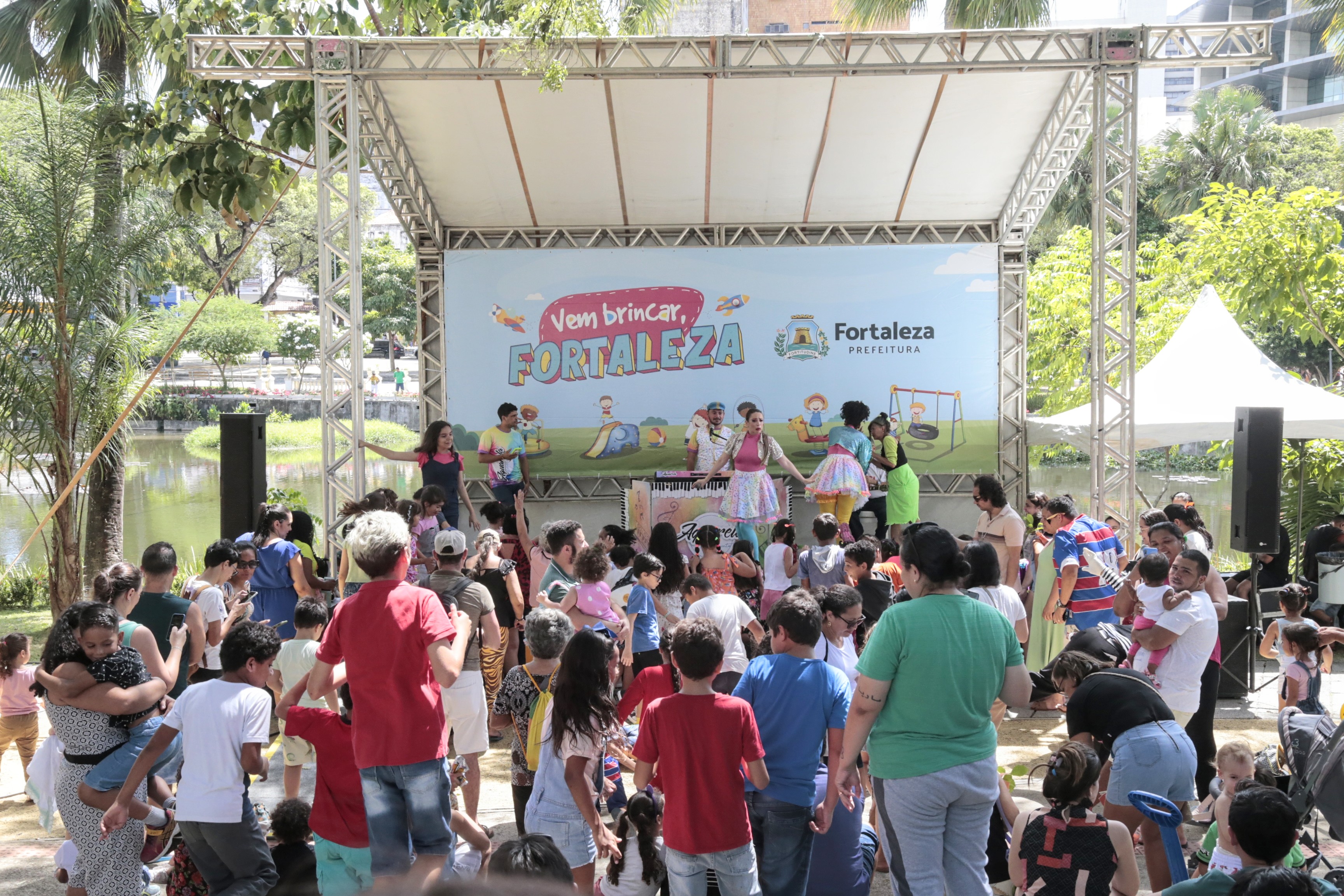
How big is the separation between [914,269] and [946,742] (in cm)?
968

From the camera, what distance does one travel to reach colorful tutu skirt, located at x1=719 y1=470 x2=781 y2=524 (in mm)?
9742

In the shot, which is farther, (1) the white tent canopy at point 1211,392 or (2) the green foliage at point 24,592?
(2) the green foliage at point 24,592

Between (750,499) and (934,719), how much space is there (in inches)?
260

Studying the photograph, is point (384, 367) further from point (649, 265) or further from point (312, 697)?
point (312, 697)

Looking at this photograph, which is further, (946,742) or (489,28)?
(489,28)

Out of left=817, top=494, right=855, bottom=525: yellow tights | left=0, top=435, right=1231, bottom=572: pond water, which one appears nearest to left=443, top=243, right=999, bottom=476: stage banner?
left=817, top=494, right=855, bottom=525: yellow tights

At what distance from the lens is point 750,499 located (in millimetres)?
9742

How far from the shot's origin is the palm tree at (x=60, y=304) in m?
9.73

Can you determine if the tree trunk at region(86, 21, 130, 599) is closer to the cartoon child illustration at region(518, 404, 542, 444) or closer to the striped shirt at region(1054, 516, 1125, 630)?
the cartoon child illustration at region(518, 404, 542, 444)

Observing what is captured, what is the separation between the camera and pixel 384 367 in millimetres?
53719

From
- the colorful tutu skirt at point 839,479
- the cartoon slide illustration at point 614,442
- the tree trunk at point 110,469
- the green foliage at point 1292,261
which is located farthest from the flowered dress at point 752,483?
the green foliage at point 1292,261

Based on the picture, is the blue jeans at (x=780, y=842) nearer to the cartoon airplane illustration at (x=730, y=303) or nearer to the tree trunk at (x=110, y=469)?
the cartoon airplane illustration at (x=730, y=303)


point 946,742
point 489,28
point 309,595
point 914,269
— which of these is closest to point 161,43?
point 489,28

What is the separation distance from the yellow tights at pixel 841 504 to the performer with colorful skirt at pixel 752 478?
0.47 metres
